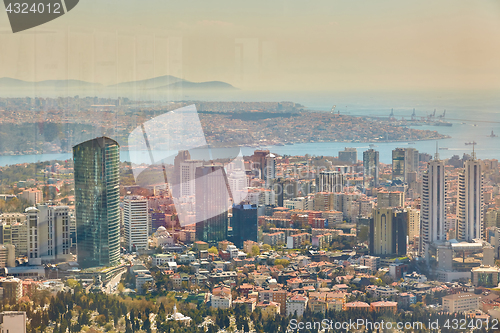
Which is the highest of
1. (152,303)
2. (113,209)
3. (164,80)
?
(164,80)

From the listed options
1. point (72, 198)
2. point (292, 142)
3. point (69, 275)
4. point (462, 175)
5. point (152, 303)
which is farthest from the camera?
point (292, 142)

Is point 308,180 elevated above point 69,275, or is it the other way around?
point 308,180

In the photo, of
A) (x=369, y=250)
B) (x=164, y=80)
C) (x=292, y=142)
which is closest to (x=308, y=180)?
(x=292, y=142)

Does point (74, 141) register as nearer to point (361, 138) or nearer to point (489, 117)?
point (361, 138)
